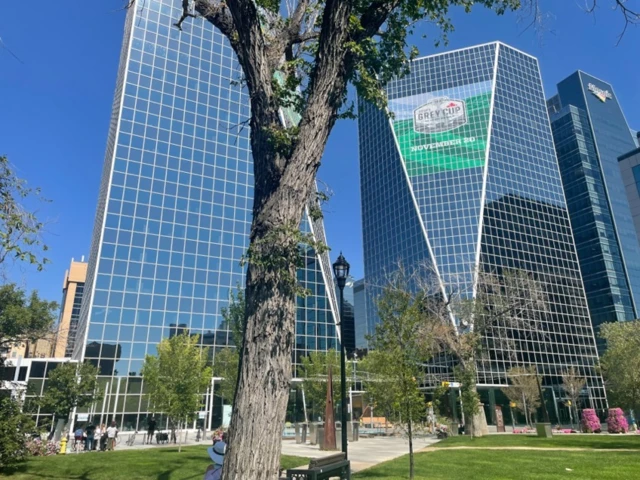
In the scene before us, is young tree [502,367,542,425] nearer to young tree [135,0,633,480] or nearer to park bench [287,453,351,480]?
park bench [287,453,351,480]

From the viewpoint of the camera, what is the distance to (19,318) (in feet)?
98.1

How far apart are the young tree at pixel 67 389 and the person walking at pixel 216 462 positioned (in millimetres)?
28909

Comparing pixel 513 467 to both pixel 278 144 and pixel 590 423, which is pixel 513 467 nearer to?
pixel 278 144

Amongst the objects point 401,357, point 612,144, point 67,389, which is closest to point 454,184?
point 67,389

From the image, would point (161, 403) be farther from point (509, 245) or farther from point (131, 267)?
point (509, 245)

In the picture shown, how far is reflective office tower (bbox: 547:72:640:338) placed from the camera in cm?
10169

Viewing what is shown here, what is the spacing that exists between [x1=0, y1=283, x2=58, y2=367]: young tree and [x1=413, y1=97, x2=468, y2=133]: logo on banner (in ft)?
245

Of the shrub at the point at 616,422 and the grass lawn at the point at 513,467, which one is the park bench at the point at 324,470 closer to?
the grass lawn at the point at 513,467

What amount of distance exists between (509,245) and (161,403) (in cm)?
6671

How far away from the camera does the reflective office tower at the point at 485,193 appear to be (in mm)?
74250

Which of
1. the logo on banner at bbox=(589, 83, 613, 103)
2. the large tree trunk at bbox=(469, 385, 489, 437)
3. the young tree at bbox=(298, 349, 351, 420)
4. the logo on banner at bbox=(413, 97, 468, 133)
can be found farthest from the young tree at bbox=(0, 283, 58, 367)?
the logo on banner at bbox=(589, 83, 613, 103)

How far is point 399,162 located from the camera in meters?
90.1

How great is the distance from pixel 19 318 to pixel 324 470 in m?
29.3

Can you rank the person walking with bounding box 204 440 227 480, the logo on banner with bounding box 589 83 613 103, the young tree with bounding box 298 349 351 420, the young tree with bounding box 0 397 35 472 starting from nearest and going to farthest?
the person walking with bounding box 204 440 227 480 < the young tree with bounding box 0 397 35 472 < the young tree with bounding box 298 349 351 420 < the logo on banner with bounding box 589 83 613 103
